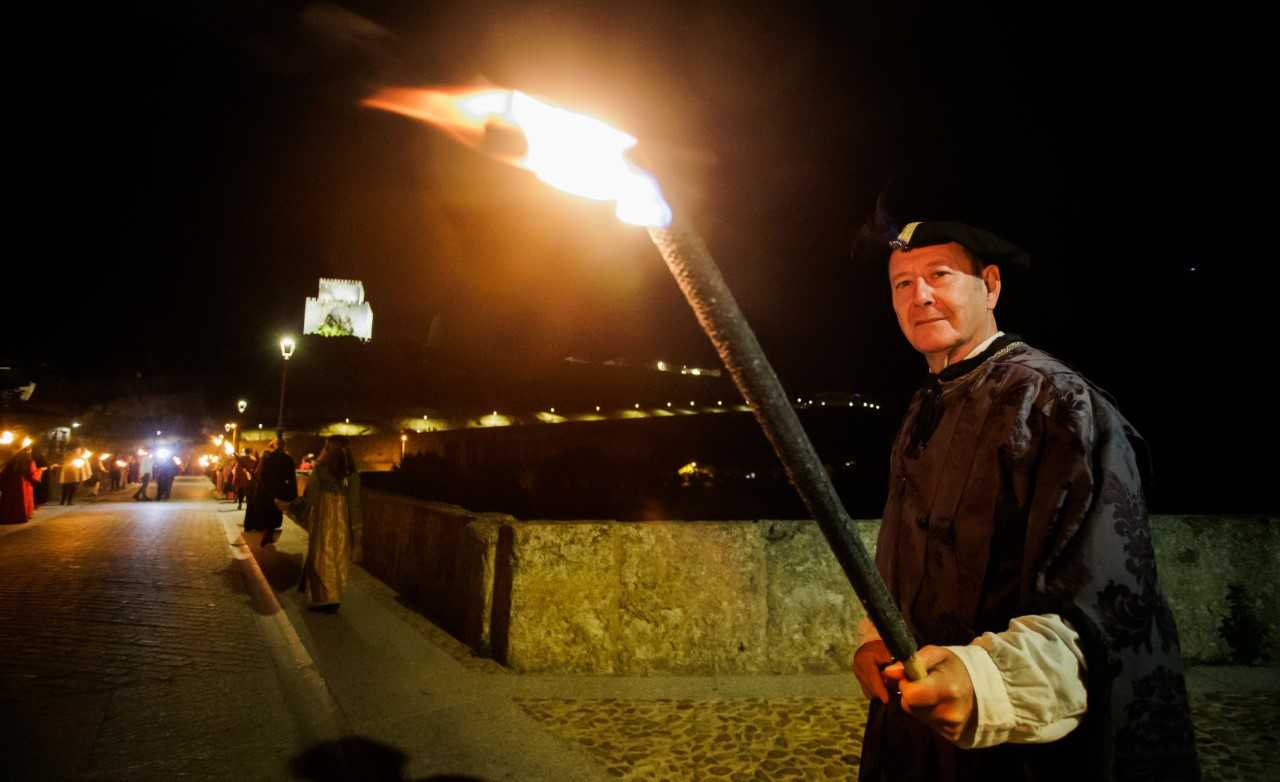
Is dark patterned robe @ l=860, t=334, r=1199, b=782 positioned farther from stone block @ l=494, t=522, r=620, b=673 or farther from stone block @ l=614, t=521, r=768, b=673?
stone block @ l=494, t=522, r=620, b=673

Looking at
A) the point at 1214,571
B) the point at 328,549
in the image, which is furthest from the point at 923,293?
the point at 328,549

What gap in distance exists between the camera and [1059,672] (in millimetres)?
1171

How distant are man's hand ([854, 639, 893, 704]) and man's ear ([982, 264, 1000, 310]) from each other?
1.03 meters

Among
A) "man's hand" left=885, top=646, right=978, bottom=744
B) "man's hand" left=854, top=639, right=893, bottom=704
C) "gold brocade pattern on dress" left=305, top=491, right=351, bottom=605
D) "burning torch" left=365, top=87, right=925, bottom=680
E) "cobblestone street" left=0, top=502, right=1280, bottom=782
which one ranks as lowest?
"cobblestone street" left=0, top=502, right=1280, bottom=782

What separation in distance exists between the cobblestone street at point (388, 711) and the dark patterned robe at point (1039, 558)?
2.50 m

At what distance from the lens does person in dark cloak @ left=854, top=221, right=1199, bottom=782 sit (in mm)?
1177

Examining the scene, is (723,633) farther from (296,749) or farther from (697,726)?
(296,749)

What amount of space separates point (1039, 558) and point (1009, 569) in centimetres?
12

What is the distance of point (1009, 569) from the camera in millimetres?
1412

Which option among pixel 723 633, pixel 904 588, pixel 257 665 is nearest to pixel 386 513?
pixel 257 665

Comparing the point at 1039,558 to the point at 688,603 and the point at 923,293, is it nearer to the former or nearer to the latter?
the point at 923,293

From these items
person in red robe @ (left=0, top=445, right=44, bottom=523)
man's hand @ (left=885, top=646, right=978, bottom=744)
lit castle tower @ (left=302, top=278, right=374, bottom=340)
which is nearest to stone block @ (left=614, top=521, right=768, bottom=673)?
man's hand @ (left=885, top=646, right=978, bottom=744)

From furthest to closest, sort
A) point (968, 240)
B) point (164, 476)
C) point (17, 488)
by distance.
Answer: point (164, 476) → point (17, 488) → point (968, 240)

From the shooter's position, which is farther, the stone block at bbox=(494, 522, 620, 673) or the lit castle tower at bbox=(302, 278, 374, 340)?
the lit castle tower at bbox=(302, 278, 374, 340)
